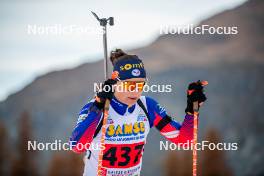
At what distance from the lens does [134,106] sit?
18.6 ft

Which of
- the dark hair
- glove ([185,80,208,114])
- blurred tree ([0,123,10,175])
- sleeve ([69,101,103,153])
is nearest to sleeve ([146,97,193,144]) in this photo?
glove ([185,80,208,114])

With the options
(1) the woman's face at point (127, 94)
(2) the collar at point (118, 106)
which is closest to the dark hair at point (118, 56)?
(1) the woman's face at point (127, 94)

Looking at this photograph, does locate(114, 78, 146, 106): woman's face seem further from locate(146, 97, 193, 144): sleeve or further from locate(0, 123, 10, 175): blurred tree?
locate(0, 123, 10, 175): blurred tree

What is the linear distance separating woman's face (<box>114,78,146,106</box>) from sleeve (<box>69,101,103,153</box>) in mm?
320

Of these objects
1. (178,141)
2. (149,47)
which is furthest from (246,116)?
(178,141)

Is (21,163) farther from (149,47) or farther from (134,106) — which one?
(134,106)

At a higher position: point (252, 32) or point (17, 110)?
point (252, 32)

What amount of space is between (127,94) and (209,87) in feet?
95.5

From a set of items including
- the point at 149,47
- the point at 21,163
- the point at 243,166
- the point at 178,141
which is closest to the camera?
the point at 178,141

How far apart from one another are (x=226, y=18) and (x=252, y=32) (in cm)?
300

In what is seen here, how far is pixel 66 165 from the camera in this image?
28.0 metres

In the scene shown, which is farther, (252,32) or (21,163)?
(252,32)

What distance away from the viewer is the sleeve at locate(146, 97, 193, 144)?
582 centimetres

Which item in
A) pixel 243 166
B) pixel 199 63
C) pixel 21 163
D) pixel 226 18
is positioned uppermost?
pixel 226 18
